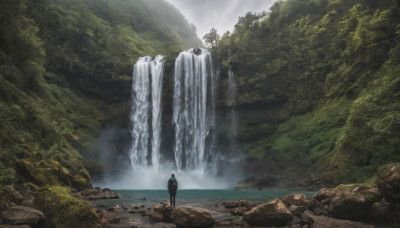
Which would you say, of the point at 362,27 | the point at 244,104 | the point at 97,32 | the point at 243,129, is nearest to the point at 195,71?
the point at 244,104

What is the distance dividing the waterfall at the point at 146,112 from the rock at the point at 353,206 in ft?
96.1

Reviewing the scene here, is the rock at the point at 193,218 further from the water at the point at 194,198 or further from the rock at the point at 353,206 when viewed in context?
the water at the point at 194,198

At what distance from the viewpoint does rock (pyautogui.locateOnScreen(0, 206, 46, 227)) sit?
550 cm

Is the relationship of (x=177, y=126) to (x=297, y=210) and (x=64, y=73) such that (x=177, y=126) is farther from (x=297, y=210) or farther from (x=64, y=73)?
(x=297, y=210)

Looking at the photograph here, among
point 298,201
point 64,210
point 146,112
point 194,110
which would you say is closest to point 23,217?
point 64,210

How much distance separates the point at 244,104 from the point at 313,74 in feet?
30.4

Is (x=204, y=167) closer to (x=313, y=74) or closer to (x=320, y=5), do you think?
(x=313, y=74)

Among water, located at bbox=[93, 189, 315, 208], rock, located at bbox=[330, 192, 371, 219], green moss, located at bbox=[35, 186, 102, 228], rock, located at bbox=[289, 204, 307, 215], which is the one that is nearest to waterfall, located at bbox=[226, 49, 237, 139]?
water, located at bbox=[93, 189, 315, 208]

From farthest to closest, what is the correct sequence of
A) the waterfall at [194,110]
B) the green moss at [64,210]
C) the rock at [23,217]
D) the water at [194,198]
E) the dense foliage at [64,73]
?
the waterfall at [194,110], the dense foliage at [64,73], the water at [194,198], the green moss at [64,210], the rock at [23,217]

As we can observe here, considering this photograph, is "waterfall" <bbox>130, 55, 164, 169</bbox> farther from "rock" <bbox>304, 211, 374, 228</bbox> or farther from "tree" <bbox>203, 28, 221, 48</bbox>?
"rock" <bbox>304, 211, 374, 228</bbox>

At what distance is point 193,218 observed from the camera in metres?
7.26

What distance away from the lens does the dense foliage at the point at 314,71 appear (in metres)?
20.9

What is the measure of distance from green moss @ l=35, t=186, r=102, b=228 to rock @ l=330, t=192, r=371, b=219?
7.15 metres

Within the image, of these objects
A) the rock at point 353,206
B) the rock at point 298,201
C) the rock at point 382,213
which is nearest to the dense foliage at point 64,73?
the rock at point 298,201
